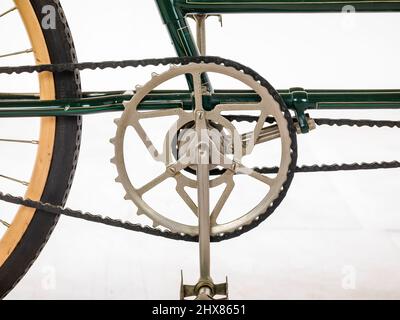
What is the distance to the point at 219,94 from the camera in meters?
1.49

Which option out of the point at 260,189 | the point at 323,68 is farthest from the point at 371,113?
the point at 260,189

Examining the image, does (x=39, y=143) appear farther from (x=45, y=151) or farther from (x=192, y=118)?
(x=192, y=118)

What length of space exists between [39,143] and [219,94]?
43cm

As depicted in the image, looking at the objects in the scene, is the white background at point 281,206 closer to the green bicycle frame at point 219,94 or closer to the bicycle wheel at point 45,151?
the bicycle wheel at point 45,151

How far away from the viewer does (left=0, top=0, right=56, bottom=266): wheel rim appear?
4.96 ft

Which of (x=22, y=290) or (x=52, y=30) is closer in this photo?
(x=52, y=30)

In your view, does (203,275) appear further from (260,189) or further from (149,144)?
(260,189)

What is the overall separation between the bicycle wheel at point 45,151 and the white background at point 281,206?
156 mm

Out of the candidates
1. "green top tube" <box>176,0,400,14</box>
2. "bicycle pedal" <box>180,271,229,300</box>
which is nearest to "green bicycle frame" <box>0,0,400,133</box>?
"green top tube" <box>176,0,400,14</box>

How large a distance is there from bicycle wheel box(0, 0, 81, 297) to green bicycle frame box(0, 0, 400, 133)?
0.17 ft

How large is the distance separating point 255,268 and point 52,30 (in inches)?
31.6

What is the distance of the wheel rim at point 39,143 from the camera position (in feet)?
4.96

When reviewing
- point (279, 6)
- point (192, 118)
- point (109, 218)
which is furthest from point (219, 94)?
point (109, 218)

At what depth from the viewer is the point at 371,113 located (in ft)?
9.27
